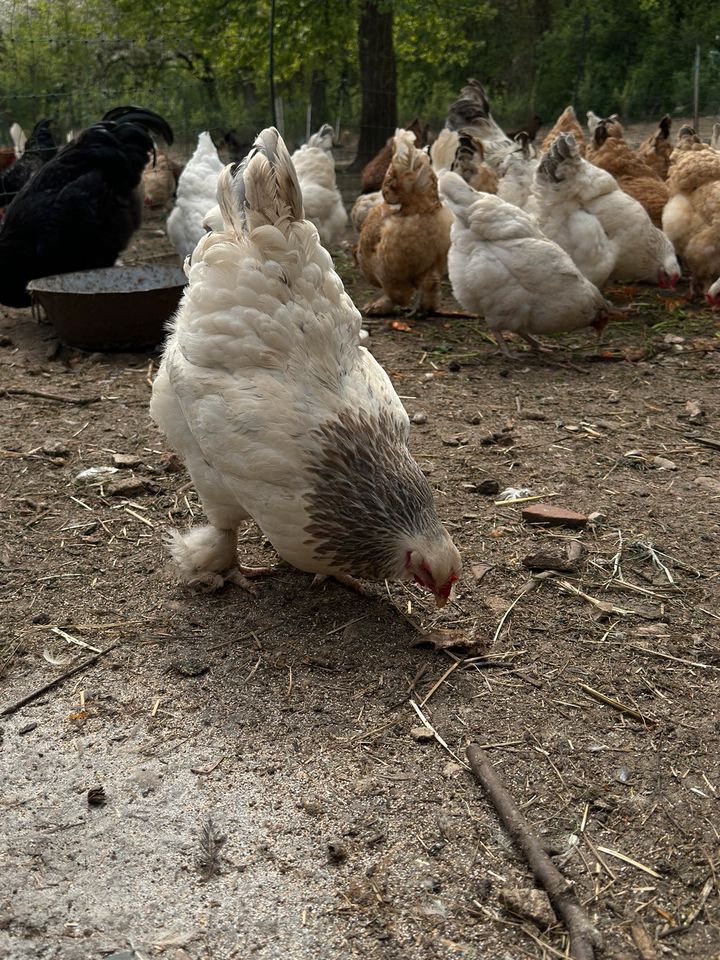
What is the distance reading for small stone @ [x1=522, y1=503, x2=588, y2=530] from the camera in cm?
338

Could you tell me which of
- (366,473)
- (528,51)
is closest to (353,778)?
(366,473)

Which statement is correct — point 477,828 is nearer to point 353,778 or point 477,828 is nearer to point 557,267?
point 353,778

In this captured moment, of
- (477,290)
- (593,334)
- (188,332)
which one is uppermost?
(188,332)

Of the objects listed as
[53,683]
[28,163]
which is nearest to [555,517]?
[53,683]

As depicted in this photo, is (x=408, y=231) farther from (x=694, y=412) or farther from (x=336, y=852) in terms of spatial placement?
(x=336, y=852)

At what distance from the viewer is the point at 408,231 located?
600cm

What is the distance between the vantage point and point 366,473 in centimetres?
258

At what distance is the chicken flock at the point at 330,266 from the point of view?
2.56m

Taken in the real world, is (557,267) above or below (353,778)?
above

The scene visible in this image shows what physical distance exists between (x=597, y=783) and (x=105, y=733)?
4.48 ft

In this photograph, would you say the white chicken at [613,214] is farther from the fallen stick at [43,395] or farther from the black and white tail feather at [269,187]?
the black and white tail feather at [269,187]

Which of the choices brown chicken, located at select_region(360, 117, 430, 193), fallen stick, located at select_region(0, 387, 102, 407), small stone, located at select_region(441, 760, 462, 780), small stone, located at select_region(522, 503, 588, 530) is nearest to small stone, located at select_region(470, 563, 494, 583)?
small stone, located at select_region(522, 503, 588, 530)

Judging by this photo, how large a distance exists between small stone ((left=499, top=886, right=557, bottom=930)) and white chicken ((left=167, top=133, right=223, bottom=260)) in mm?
5710

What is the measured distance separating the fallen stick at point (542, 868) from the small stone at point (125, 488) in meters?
2.07
